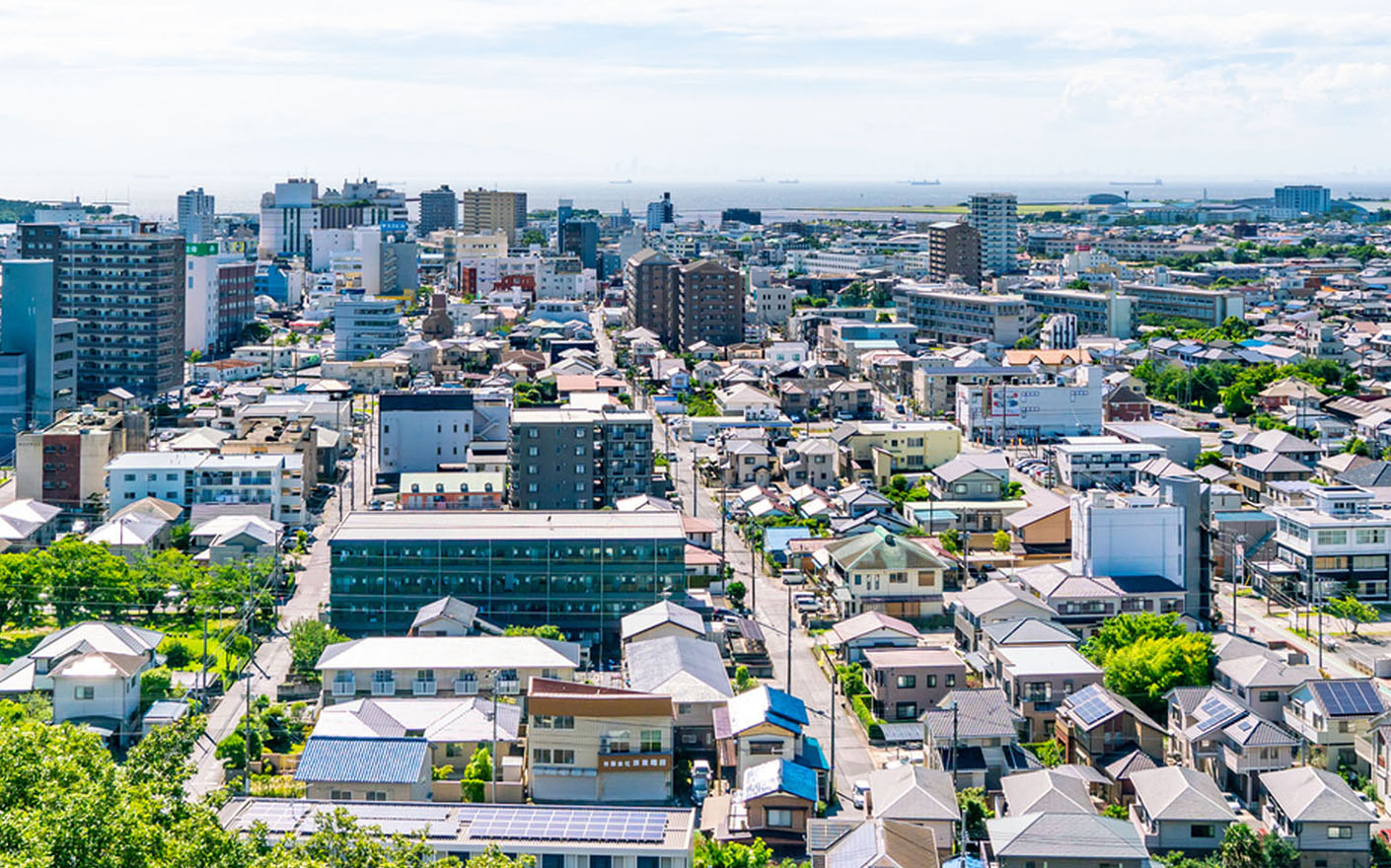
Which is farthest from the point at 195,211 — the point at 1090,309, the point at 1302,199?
the point at 1302,199

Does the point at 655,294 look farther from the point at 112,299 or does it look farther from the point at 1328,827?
the point at 1328,827

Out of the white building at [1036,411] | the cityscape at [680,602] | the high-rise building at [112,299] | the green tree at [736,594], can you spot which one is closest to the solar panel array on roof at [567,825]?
the cityscape at [680,602]

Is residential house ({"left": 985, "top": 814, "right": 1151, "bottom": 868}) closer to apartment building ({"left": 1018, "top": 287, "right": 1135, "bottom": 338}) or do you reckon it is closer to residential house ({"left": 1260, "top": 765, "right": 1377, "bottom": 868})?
residential house ({"left": 1260, "top": 765, "right": 1377, "bottom": 868})

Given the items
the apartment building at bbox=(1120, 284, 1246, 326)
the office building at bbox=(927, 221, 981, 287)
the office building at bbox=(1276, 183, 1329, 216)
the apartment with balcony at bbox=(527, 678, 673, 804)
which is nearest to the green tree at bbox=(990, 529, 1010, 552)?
the apartment with balcony at bbox=(527, 678, 673, 804)

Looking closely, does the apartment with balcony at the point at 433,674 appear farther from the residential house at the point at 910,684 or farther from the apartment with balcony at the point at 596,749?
the residential house at the point at 910,684

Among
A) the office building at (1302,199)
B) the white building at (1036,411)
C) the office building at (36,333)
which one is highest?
the office building at (1302,199)
